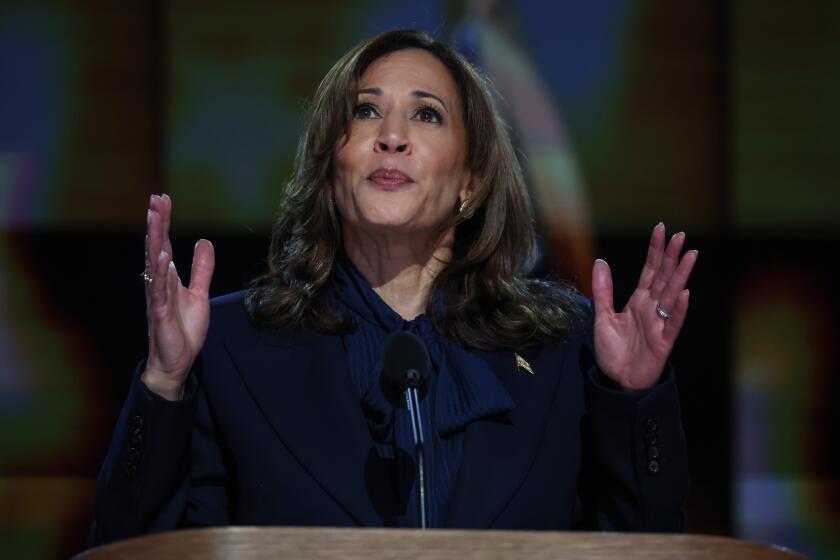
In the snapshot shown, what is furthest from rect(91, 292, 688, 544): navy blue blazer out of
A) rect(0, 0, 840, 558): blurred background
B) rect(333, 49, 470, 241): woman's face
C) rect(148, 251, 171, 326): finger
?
rect(0, 0, 840, 558): blurred background

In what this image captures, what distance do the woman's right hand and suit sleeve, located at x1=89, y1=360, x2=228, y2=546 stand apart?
0.04 m

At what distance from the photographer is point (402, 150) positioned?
225 centimetres

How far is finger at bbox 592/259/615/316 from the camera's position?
6.61ft

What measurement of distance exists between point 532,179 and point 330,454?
5.66ft

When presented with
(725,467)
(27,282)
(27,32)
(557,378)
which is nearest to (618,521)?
(557,378)

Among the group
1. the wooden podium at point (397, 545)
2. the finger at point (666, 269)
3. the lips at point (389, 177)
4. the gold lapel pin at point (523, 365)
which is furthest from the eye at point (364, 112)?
the wooden podium at point (397, 545)

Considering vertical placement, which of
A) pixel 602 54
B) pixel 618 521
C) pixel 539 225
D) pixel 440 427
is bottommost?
pixel 618 521

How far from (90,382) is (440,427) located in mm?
1770

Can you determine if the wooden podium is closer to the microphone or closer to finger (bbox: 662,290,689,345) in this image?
the microphone

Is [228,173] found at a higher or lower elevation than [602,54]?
lower

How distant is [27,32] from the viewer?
11.7 ft

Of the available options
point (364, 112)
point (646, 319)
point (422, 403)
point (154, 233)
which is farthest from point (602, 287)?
point (154, 233)

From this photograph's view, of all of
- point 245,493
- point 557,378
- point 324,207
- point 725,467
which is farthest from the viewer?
point 725,467

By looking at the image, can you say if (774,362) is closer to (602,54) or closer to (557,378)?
(602,54)
